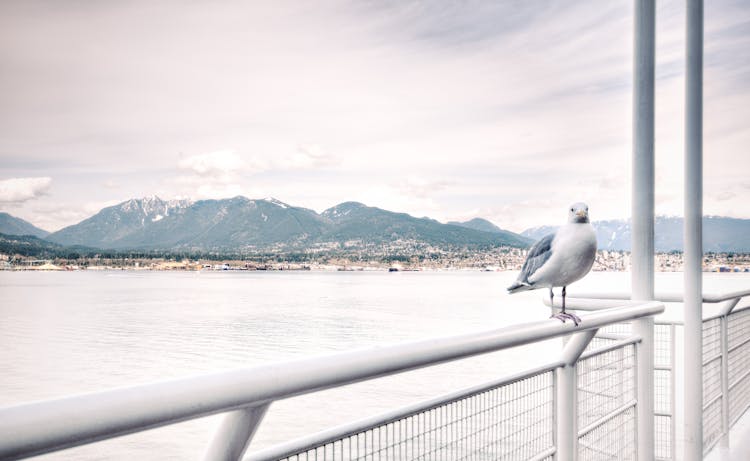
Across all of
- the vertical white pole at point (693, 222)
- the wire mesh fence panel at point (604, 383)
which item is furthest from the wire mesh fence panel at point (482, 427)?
the vertical white pole at point (693, 222)

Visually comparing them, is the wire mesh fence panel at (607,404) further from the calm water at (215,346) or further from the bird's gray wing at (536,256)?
the calm water at (215,346)

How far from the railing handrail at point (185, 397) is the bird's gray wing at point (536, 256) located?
2.92 ft

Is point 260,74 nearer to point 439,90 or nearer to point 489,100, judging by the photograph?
point 439,90

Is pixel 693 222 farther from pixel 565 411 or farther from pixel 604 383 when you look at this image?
pixel 565 411

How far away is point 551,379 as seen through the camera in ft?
6.61

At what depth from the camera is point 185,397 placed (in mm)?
791

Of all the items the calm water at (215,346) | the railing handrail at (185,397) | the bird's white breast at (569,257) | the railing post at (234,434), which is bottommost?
the calm water at (215,346)

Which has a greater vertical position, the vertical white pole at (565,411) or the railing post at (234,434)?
the railing post at (234,434)

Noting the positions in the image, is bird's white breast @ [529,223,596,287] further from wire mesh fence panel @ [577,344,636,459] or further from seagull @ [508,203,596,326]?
wire mesh fence panel @ [577,344,636,459]

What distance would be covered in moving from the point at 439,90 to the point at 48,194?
4697 inches

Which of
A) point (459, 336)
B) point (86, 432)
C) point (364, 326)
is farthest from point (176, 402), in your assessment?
point (364, 326)

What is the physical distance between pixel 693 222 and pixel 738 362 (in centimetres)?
193

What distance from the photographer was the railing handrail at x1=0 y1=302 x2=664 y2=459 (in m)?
0.65

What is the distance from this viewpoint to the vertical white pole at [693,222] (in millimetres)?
3299
